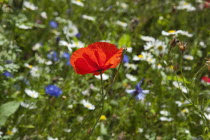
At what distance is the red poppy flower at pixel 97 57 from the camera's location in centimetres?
105

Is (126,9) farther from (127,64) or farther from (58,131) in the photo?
(58,131)

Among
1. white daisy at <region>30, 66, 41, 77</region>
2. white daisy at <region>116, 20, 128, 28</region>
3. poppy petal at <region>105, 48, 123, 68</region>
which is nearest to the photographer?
poppy petal at <region>105, 48, 123, 68</region>

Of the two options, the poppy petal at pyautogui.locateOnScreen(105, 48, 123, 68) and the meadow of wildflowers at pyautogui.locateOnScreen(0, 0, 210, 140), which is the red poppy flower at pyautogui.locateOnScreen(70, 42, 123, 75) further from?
the meadow of wildflowers at pyautogui.locateOnScreen(0, 0, 210, 140)

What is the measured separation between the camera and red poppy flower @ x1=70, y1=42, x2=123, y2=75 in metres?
1.05

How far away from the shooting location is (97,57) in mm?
1058

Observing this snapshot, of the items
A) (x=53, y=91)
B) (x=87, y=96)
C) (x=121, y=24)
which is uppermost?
(x=121, y=24)

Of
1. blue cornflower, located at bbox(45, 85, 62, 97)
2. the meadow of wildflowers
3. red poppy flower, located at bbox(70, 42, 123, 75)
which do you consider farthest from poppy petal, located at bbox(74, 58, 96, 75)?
blue cornflower, located at bbox(45, 85, 62, 97)

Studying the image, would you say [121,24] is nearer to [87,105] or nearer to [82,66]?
[87,105]

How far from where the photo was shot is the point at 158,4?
4730mm

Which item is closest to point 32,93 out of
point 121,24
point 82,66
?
point 82,66

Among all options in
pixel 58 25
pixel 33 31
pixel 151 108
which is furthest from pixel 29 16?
pixel 151 108

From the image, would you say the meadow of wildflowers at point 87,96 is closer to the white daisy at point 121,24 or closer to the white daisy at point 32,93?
the white daisy at point 32,93

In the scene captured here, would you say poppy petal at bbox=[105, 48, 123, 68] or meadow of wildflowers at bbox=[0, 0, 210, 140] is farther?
meadow of wildflowers at bbox=[0, 0, 210, 140]

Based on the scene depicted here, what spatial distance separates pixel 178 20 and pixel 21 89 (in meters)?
2.03
